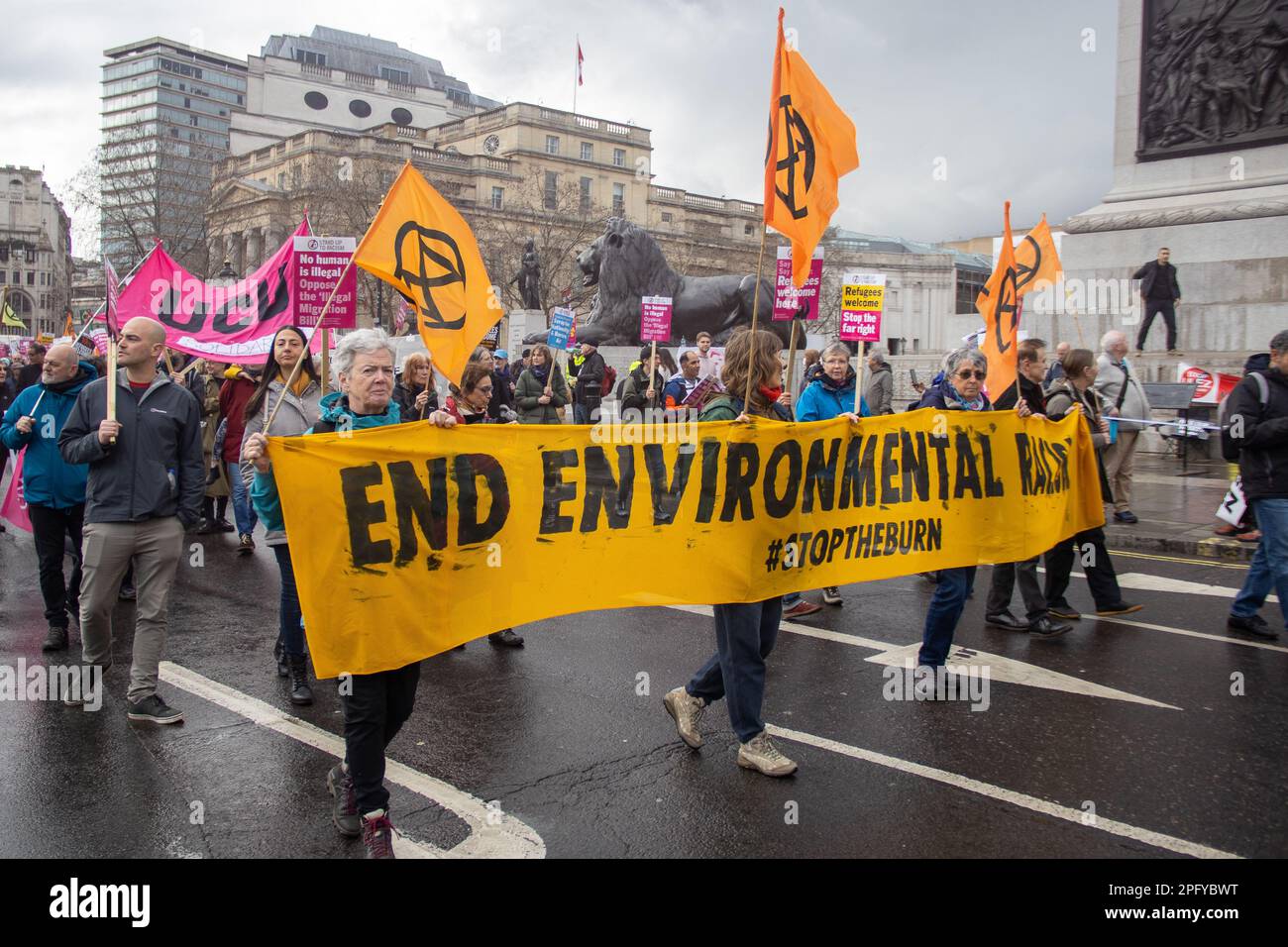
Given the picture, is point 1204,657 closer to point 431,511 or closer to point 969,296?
point 431,511

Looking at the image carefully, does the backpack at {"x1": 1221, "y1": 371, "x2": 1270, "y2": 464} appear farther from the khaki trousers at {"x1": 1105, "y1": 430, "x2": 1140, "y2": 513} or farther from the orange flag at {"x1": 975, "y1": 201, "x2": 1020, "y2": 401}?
the khaki trousers at {"x1": 1105, "y1": 430, "x2": 1140, "y2": 513}

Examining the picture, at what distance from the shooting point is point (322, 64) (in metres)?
129

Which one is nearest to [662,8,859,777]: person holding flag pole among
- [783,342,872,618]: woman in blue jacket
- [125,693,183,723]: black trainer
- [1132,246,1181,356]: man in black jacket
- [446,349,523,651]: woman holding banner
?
[783,342,872,618]: woman in blue jacket

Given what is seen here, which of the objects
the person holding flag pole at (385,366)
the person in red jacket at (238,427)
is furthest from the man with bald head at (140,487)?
the person in red jacket at (238,427)

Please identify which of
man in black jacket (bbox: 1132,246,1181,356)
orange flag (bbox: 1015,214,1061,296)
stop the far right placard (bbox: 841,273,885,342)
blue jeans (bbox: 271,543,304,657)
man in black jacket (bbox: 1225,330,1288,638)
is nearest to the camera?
blue jeans (bbox: 271,543,304,657)

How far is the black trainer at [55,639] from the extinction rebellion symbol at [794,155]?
5.46 meters

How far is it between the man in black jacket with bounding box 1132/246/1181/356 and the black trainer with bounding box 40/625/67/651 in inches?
683

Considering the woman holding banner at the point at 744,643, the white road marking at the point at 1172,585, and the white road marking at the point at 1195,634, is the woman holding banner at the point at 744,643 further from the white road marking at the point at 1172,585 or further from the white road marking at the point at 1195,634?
the white road marking at the point at 1172,585

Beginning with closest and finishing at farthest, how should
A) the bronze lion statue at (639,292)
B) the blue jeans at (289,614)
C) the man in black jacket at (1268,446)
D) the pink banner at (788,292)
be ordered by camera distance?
1. the blue jeans at (289,614)
2. the man in black jacket at (1268,446)
3. the pink banner at (788,292)
4. the bronze lion statue at (639,292)

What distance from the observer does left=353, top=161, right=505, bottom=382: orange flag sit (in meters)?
5.16

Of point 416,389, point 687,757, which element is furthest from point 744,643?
point 416,389

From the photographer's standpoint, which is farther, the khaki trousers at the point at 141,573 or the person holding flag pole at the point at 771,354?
the khaki trousers at the point at 141,573

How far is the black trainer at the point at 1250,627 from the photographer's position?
23.6ft

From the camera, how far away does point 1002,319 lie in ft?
26.6
